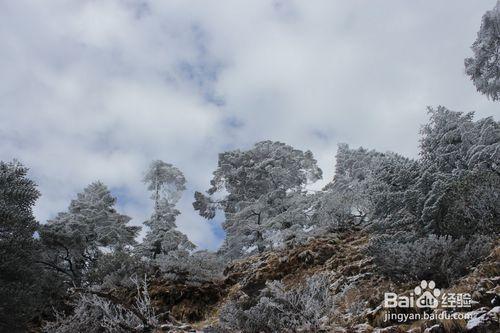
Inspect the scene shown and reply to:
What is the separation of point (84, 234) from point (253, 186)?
10.2 metres

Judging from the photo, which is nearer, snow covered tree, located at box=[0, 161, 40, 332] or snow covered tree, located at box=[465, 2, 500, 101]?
snow covered tree, located at box=[0, 161, 40, 332]

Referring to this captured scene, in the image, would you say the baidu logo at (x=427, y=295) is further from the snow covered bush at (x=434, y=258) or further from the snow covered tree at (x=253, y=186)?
the snow covered tree at (x=253, y=186)

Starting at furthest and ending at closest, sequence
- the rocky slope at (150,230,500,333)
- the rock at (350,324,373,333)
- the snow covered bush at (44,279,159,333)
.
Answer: the snow covered bush at (44,279,159,333)
the rock at (350,324,373,333)
the rocky slope at (150,230,500,333)

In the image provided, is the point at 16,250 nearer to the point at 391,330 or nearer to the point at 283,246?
the point at 391,330

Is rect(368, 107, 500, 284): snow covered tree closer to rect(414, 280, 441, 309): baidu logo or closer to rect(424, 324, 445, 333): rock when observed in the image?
rect(414, 280, 441, 309): baidu logo

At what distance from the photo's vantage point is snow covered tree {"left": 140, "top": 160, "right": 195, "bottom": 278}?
52.6 ft

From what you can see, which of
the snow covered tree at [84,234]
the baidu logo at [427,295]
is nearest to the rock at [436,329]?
the baidu logo at [427,295]

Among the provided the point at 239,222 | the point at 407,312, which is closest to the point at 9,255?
the point at 407,312

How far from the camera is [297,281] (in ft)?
40.5

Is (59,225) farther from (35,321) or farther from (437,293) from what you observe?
(437,293)

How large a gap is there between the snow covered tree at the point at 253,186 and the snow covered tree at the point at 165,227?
190 centimetres

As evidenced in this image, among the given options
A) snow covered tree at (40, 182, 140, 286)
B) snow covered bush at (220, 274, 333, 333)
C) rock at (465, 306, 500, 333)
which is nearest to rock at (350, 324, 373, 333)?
snow covered bush at (220, 274, 333, 333)

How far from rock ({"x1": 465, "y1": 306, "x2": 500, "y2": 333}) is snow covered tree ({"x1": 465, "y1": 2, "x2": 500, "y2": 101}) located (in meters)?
14.4

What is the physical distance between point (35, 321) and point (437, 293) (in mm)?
11844
